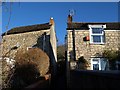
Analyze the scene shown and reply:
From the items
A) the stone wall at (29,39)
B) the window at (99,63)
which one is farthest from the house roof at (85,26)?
the stone wall at (29,39)

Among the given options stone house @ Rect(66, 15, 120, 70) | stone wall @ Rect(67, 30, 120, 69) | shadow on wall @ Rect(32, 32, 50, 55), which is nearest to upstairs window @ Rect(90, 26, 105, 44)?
stone house @ Rect(66, 15, 120, 70)

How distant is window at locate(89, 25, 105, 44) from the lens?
23.4 meters

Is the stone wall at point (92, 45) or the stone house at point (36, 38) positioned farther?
the stone house at point (36, 38)

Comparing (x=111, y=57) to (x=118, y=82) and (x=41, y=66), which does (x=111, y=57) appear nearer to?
(x=41, y=66)

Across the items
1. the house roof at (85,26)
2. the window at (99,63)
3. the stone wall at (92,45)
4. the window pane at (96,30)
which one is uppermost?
the house roof at (85,26)

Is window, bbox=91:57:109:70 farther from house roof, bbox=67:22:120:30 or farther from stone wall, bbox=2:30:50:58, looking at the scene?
stone wall, bbox=2:30:50:58

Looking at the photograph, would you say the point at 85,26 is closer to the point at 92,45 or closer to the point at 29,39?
the point at 92,45

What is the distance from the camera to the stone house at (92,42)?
23.0m

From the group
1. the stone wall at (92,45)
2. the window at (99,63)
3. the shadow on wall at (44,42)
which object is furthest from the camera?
the shadow on wall at (44,42)

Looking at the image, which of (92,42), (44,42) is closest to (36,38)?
(44,42)

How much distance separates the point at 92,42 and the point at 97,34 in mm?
929

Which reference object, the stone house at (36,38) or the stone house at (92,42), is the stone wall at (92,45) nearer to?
the stone house at (92,42)

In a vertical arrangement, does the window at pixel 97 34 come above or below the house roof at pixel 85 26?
below

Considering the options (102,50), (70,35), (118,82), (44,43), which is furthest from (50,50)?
(118,82)
